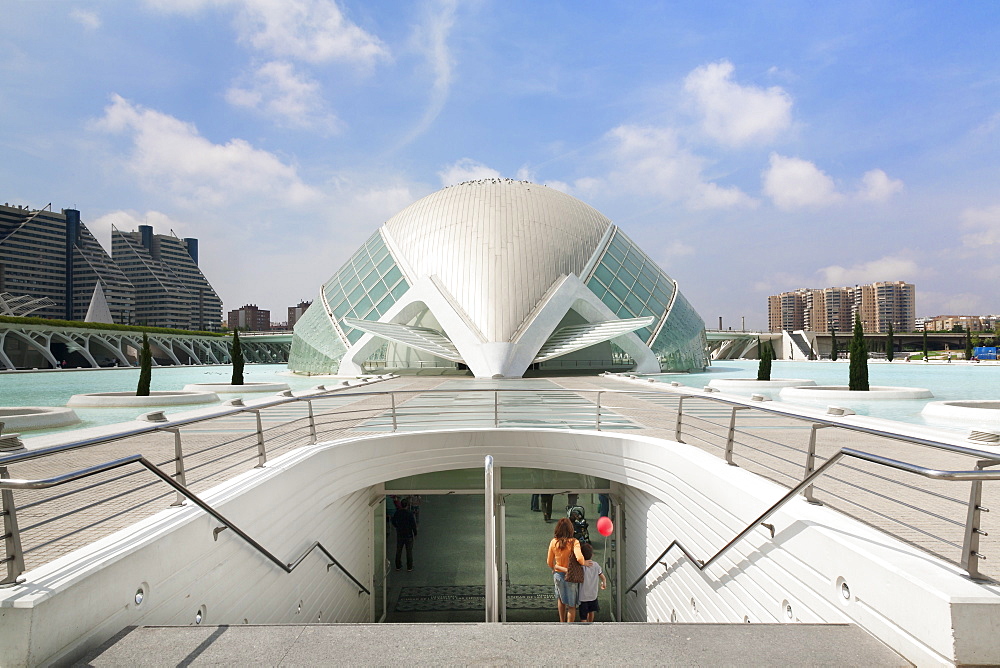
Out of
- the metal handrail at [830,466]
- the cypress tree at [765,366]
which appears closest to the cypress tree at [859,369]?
the cypress tree at [765,366]

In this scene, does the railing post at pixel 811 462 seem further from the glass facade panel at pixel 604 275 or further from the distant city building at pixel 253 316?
the distant city building at pixel 253 316

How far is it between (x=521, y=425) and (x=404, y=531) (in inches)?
127

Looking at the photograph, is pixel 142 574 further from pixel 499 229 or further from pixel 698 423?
pixel 499 229

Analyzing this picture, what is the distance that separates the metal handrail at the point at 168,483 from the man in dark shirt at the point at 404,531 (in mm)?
2064

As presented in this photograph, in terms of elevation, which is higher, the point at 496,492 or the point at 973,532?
the point at 973,532

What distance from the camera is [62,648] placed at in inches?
119

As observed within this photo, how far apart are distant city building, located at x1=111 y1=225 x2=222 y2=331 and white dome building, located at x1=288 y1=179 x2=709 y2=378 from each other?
329 ft

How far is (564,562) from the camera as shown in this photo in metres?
6.34

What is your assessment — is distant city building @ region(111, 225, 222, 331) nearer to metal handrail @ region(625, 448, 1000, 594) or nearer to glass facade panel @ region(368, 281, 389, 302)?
glass facade panel @ region(368, 281, 389, 302)

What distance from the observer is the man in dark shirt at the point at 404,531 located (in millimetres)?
10242

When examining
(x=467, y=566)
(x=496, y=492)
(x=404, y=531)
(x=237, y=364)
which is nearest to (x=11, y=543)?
(x=496, y=492)

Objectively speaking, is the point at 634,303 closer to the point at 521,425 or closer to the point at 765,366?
the point at 765,366

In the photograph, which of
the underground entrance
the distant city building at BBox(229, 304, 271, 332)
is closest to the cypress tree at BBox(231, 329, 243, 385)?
the underground entrance

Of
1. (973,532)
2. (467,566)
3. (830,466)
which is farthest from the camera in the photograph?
(467,566)
